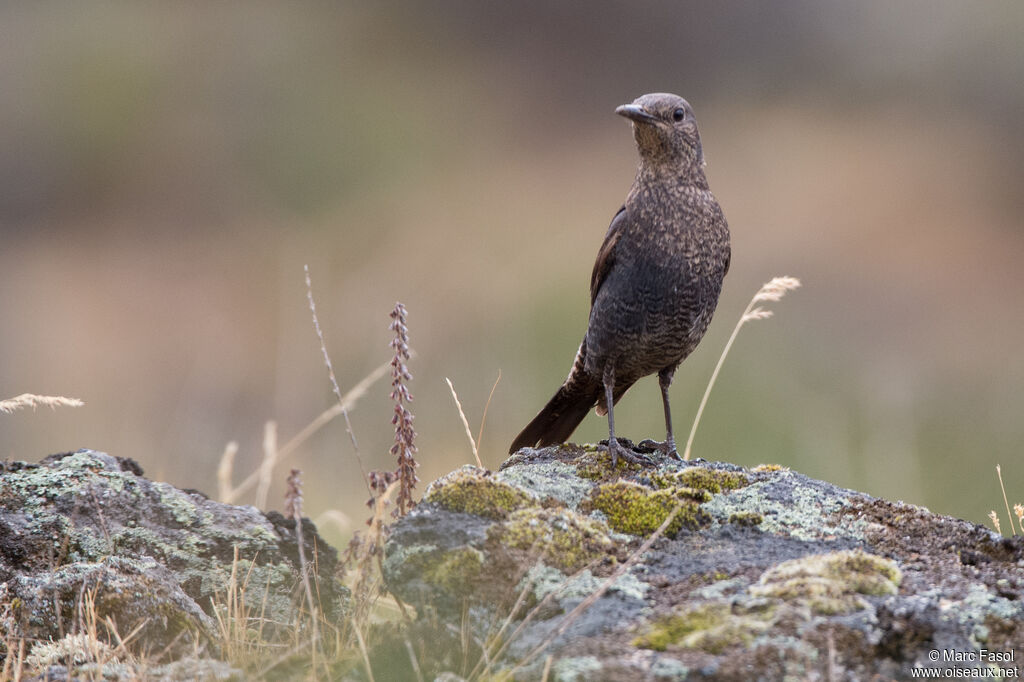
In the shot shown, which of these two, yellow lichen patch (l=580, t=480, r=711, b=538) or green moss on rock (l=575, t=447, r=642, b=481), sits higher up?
green moss on rock (l=575, t=447, r=642, b=481)

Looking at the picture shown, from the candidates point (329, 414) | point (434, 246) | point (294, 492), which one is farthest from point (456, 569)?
point (434, 246)

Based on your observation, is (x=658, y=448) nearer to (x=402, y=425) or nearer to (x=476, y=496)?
(x=402, y=425)

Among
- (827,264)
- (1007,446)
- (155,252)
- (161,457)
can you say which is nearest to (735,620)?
Answer: (161,457)

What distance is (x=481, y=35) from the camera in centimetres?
2048

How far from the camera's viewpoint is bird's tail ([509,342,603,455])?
17.8ft

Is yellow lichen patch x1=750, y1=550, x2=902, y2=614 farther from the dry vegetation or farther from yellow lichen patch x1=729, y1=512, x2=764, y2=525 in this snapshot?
yellow lichen patch x1=729, y1=512, x2=764, y2=525

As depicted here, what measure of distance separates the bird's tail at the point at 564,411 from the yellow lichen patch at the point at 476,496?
178 centimetres

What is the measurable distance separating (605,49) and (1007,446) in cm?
1272

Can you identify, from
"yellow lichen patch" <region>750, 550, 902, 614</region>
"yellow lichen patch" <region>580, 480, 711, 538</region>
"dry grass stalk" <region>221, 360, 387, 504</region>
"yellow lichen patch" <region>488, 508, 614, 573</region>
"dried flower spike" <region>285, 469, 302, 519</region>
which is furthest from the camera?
"dry grass stalk" <region>221, 360, 387, 504</region>

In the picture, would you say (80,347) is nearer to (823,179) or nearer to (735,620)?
(823,179)

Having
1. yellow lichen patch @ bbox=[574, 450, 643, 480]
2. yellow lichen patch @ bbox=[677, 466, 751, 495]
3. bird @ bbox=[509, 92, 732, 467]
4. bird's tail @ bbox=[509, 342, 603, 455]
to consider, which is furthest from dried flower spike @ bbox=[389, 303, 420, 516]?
bird's tail @ bbox=[509, 342, 603, 455]

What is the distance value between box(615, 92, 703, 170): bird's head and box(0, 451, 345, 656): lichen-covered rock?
2248 millimetres

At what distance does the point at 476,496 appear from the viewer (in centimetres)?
350

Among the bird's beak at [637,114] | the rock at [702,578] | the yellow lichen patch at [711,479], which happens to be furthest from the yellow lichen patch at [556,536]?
the bird's beak at [637,114]
